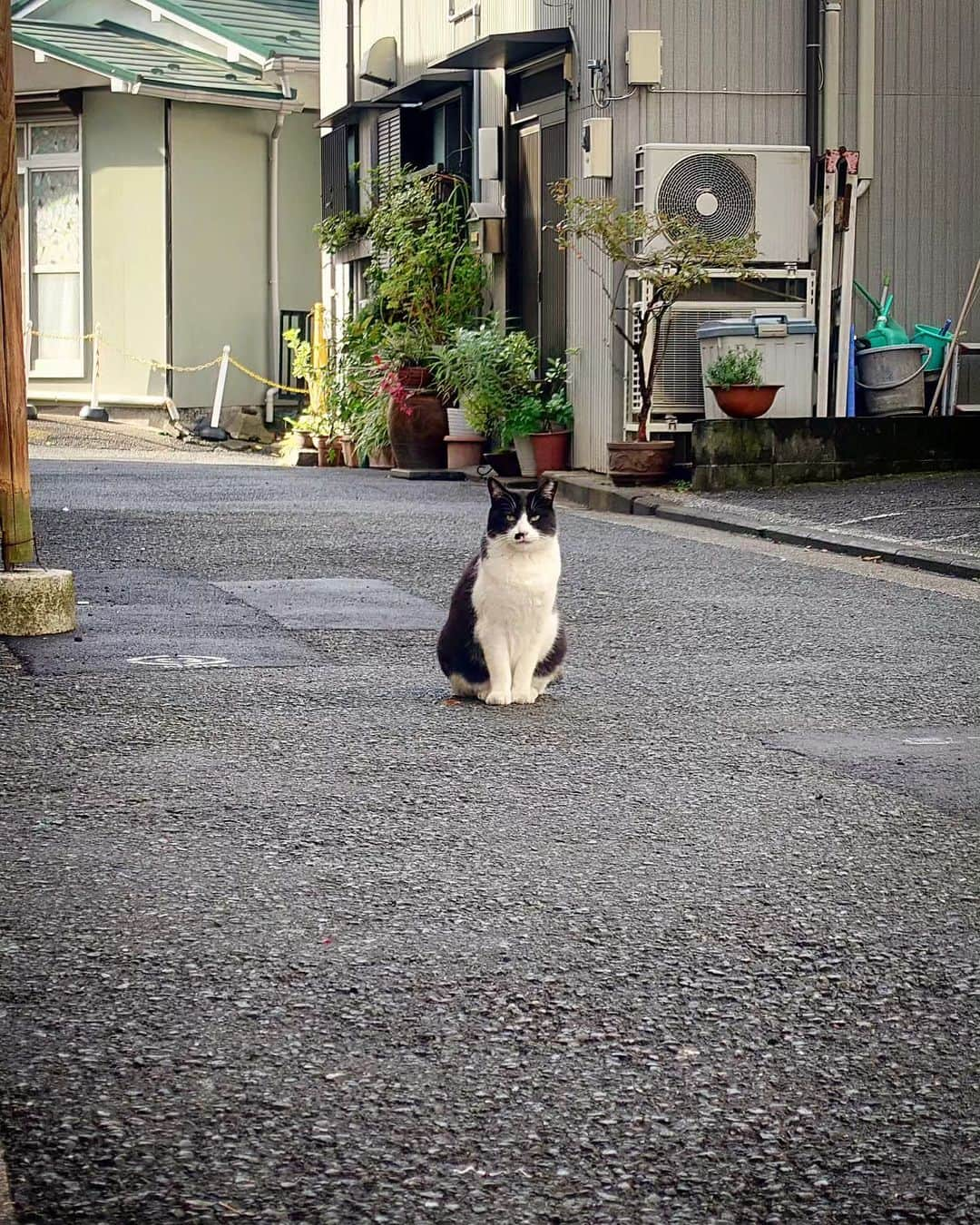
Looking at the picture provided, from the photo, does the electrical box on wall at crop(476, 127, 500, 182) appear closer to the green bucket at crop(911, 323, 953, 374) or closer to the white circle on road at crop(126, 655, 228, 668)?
the green bucket at crop(911, 323, 953, 374)

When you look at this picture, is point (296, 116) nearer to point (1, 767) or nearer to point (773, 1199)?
point (1, 767)

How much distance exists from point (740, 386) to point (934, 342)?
2.49m

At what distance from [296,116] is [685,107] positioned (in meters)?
12.0

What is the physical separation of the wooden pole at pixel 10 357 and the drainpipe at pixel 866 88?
988 centimetres

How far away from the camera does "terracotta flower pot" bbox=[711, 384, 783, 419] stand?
1448 centimetres

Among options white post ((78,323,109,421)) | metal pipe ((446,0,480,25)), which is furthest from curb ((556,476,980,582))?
white post ((78,323,109,421))

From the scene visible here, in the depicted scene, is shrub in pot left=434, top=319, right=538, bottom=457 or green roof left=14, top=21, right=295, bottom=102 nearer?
shrub in pot left=434, top=319, right=538, bottom=457

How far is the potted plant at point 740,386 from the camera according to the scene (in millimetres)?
14453

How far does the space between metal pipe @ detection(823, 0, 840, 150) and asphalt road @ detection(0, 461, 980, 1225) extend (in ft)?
29.6

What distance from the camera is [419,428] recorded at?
1797cm

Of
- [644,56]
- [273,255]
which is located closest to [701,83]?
[644,56]

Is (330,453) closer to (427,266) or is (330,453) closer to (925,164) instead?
(427,266)

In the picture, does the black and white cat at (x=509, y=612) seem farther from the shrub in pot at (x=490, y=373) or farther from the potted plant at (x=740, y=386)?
the shrub in pot at (x=490, y=373)

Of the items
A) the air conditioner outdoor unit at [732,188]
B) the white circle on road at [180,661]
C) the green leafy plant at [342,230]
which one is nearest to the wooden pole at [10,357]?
the white circle on road at [180,661]
